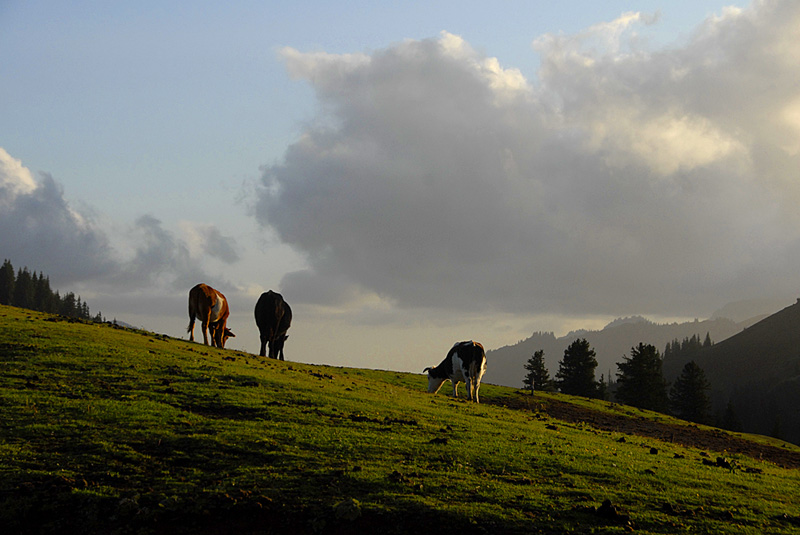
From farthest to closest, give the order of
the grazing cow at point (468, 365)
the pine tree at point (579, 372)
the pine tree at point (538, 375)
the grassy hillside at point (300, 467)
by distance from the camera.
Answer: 1. the pine tree at point (538, 375)
2. the pine tree at point (579, 372)
3. the grazing cow at point (468, 365)
4. the grassy hillside at point (300, 467)

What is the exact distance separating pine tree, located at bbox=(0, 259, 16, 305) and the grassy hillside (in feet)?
379

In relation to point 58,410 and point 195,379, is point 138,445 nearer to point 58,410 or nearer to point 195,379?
point 58,410

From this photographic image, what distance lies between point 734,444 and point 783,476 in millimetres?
19475

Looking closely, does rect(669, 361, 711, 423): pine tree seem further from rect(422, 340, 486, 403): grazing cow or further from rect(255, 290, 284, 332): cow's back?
rect(255, 290, 284, 332): cow's back

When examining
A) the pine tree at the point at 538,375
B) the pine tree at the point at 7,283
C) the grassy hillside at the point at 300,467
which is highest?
the pine tree at the point at 7,283

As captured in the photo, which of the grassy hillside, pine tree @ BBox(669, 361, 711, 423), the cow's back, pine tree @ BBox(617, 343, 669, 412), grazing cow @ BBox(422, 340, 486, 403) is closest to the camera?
the grassy hillside

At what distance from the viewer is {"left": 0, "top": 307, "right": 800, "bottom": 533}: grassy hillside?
11.5 m

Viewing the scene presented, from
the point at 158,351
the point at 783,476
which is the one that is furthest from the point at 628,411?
the point at 158,351

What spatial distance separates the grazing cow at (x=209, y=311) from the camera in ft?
117

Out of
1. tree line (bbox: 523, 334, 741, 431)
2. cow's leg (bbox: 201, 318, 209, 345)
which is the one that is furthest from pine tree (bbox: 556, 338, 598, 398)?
cow's leg (bbox: 201, 318, 209, 345)

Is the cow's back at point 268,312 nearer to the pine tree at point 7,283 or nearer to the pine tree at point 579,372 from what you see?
the pine tree at point 579,372

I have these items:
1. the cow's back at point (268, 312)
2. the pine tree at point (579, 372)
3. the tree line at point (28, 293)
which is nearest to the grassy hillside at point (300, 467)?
the cow's back at point (268, 312)

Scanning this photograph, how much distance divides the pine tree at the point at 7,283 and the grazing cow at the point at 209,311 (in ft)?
340

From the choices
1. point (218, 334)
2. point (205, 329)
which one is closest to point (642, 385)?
point (218, 334)
